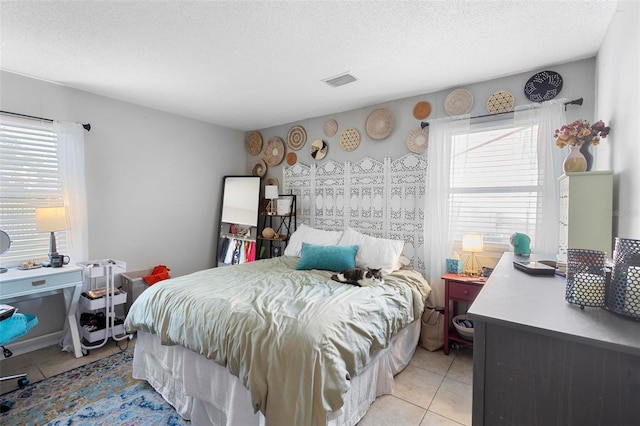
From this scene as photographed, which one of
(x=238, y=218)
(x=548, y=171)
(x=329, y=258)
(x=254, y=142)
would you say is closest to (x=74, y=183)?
(x=238, y=218)

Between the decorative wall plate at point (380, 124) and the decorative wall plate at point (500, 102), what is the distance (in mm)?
943

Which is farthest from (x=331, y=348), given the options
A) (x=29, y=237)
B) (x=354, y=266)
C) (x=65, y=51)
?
(x=29, y=237)

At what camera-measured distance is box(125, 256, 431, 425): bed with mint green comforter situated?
136 cm

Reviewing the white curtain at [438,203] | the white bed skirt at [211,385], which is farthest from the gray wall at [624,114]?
the white bed skirt at [211,385]

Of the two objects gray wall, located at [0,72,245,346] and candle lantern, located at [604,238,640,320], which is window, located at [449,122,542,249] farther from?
gray wall, located at [0,72,245,346]

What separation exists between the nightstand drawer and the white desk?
3343 mm

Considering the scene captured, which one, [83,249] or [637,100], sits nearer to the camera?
[637,100]

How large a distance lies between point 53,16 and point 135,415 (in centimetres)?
259

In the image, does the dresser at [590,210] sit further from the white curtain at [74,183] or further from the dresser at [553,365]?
the white curtain at [74,183]

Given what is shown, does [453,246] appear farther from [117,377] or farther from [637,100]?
[117,377]

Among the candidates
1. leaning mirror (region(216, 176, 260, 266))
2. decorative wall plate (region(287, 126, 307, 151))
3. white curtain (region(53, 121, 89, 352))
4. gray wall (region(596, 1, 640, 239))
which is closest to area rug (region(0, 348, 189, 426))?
white curtain (region(53, 121, 89, 352))

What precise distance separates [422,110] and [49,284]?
3.81 meters

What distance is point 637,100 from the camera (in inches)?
47.6

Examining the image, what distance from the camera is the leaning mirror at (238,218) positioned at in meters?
4.14
